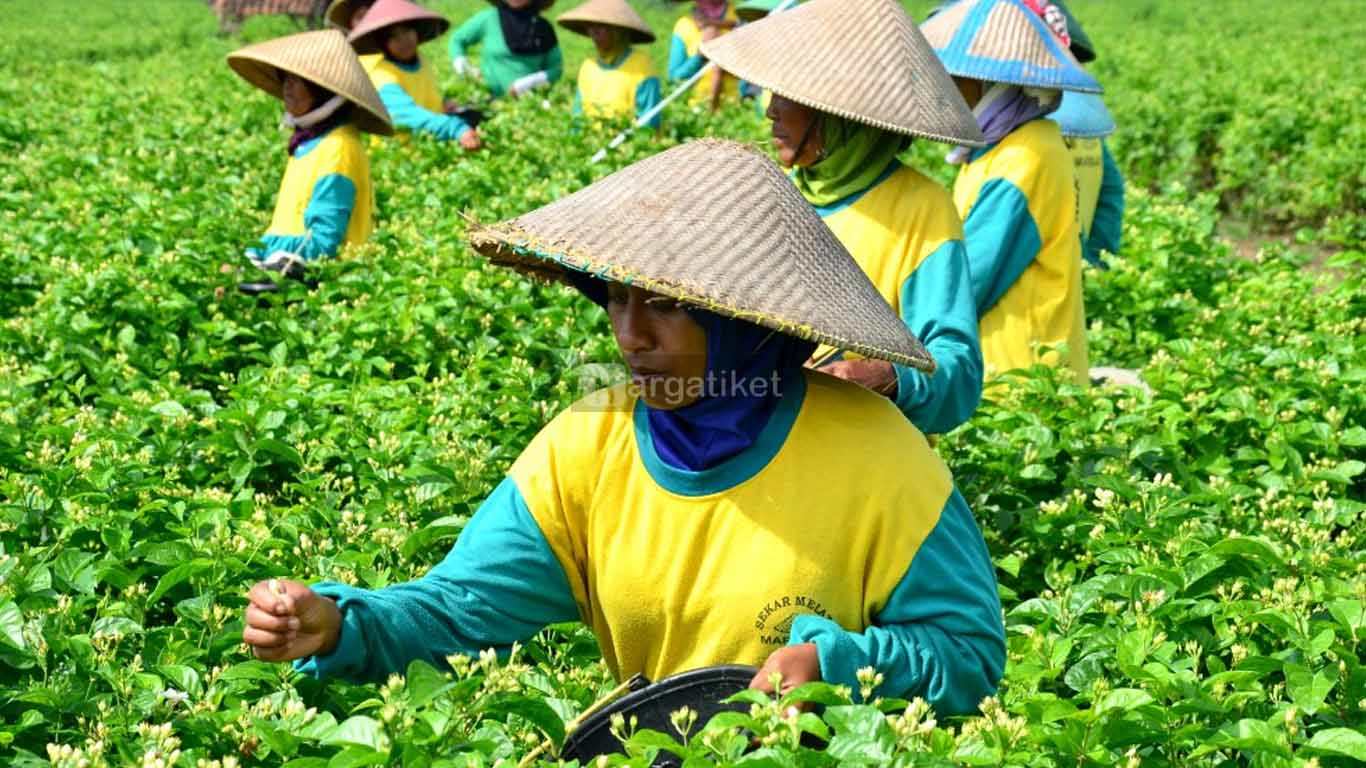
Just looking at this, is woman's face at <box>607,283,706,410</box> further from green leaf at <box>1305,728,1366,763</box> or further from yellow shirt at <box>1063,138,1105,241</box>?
yellow shirt at <box>1063,138,1105,241</box>

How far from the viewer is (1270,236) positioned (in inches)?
464

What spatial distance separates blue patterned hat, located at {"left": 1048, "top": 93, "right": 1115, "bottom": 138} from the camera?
5.34m

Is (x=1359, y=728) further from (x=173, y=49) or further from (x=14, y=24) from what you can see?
(x=14, y=24)

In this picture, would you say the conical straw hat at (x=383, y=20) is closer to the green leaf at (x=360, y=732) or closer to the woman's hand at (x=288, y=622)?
the woman's hand at (x=288, y=622)

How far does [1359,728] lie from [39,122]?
9.12 metres

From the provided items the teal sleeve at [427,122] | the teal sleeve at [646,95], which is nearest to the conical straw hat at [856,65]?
the teal sleeve at [427,122]

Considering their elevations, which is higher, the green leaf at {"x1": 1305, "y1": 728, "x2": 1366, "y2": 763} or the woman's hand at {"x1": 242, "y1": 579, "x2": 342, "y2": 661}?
the woman's hand at {"x1": 242, "y1": 579, "x2": 342, "y2": 661}

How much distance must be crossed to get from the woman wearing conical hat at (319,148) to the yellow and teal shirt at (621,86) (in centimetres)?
411

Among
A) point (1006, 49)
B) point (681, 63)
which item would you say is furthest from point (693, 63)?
point (1006, 49)

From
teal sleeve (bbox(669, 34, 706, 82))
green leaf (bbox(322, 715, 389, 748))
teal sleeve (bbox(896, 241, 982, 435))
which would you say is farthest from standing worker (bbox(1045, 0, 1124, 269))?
teal sleeve (bbox(669, 34, 706, 82))

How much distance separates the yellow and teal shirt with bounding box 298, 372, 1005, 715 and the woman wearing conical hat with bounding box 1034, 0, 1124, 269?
3.27 m

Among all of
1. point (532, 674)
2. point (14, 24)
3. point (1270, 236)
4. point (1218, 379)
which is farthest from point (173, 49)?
point (532, 674)

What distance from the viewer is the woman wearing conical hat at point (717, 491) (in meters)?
2.16

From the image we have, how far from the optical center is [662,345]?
88.1 inches
